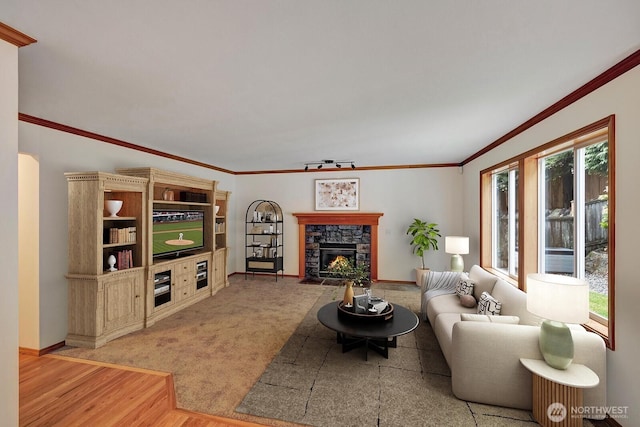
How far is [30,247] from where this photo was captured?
10.3 feet

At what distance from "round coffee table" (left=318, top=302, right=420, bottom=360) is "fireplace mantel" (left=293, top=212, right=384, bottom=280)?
2827mm

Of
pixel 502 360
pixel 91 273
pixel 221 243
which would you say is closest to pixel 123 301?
pixel 91 273

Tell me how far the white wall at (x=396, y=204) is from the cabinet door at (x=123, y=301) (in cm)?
336

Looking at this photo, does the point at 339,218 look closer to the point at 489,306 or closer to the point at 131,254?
the point at 489,306

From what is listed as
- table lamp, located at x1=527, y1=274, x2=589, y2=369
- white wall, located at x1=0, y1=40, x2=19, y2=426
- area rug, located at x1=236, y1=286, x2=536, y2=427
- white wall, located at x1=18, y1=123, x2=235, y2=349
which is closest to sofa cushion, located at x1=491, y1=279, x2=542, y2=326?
table lamp, located at x1=527, y1=274, x2=589, y2=369

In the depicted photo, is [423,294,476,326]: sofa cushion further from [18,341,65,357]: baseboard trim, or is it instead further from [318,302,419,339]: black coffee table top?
[18,341,65,357]: baseboard trim

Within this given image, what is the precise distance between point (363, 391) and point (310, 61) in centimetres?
261

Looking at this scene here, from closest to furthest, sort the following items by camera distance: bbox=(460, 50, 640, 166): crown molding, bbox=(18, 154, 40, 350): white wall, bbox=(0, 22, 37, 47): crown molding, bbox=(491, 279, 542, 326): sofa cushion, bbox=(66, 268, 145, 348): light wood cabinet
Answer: bbox=(0, 22, 37, 47): crown molding
bbox=(460, 50, 640, 166): crown molding
bbox=(491, 279, 542, 326): sofa cushion
bbox=(18, 154, 40, 350): white wall
bbox=(66, 268, 145, 348): light wood cabinet

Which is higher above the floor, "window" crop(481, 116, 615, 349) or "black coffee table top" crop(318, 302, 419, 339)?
"window" crop(481, 116, 615, 349)

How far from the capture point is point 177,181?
437cm

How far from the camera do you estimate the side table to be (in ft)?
6.44

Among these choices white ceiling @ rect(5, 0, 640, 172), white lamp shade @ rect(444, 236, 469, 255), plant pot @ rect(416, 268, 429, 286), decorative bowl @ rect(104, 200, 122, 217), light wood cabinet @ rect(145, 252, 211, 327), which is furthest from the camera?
plant pot @ rect(416, 268, 429, 286)

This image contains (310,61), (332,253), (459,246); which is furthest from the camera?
(332,253)

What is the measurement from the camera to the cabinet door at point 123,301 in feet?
11.1
